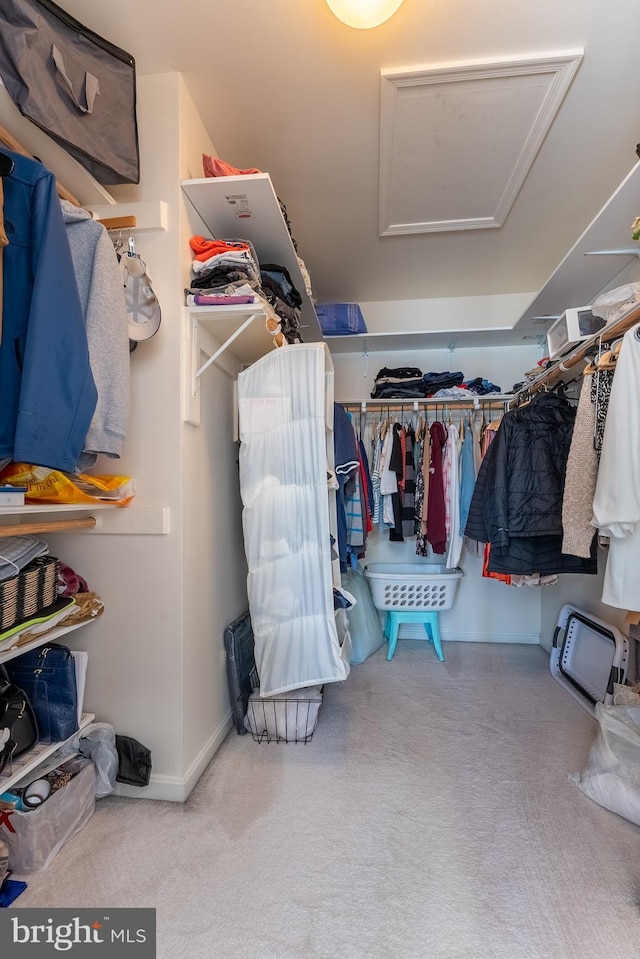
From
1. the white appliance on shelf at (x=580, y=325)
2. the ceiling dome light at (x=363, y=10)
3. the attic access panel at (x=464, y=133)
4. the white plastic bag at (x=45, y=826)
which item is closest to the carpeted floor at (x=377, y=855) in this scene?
the white plastic bag at (x=45, y=826)

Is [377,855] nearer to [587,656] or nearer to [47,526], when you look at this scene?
[47,526]

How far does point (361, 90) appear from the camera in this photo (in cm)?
162

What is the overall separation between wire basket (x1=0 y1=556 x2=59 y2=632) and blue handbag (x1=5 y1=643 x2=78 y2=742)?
208 millimetres

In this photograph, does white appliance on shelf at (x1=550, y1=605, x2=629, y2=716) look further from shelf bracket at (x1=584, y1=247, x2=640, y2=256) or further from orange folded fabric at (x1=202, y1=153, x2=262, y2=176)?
orange folded fabric at (x1=202, y1=153, x2=262, y2=176)

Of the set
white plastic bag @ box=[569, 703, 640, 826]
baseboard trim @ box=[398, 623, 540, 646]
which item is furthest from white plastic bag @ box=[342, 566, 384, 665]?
white plastic bag @ box=[569, 703, 640, 826]

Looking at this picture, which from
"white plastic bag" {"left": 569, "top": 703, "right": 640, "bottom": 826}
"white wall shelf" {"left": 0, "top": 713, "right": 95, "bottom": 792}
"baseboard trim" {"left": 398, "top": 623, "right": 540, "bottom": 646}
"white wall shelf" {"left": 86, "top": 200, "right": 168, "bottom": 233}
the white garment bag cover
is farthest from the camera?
"baseboard trim" {"left": 398, "top": 623, "right": 540, "bottom": 646}

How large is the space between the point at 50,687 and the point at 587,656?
2.52 metres

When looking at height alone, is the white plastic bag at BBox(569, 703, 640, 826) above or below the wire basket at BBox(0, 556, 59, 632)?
below

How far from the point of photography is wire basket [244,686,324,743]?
187 centimetres

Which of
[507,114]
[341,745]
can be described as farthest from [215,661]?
[507,114]

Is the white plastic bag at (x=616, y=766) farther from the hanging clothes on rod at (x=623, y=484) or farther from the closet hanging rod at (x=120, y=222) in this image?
the closet hanging rod at (x=120, y=222)

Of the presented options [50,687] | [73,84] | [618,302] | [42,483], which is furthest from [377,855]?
[73,84]

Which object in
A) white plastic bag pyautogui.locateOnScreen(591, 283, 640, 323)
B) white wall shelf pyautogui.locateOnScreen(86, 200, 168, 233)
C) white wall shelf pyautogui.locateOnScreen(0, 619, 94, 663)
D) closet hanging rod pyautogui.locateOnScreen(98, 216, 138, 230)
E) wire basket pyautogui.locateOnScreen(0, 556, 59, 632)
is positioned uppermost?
white wall shelf pyautogui.locateOnScreen(86, 200, 168, 233)

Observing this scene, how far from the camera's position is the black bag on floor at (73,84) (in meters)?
1.06
